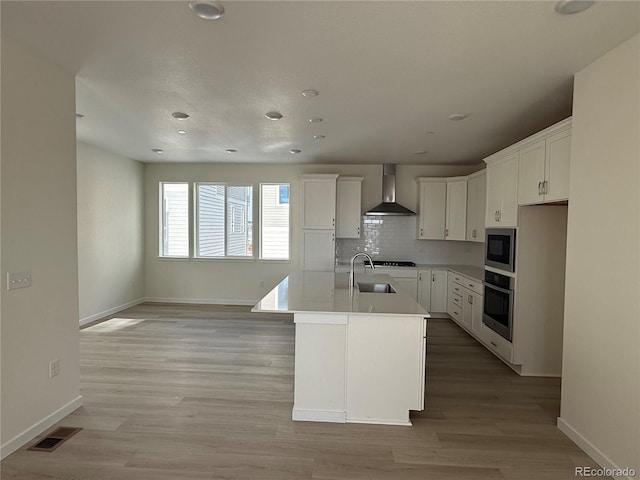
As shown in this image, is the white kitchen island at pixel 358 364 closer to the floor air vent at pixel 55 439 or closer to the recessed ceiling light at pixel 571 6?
the floor air vent at pixel 55 439

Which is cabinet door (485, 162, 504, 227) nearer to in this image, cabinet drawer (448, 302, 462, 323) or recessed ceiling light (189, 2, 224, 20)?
cabinet drawer (448, 302, 462, 323)

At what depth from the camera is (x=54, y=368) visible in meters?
2.67

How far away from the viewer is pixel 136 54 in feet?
8.05

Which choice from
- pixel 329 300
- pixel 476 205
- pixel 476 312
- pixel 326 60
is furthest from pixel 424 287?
pixel 326 60

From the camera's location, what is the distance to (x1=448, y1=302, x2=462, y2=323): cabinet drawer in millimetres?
5383

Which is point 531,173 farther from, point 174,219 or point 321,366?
point 174,219

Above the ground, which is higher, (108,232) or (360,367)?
(108,232)

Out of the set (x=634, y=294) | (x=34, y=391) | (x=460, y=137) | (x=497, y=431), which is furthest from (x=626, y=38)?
(x=34, y=391)

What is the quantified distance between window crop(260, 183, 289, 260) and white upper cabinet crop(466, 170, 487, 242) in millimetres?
3221

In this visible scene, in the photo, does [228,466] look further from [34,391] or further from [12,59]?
[12,59]

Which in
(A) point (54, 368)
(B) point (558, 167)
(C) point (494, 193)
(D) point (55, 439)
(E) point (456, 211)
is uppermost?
(B) point (558, 167)

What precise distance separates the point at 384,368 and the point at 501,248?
2138mm

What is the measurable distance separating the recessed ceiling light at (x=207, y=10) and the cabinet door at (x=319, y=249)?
14.3 feet

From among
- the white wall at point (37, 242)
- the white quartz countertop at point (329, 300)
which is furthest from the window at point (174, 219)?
the white wall at point (37, 242)
